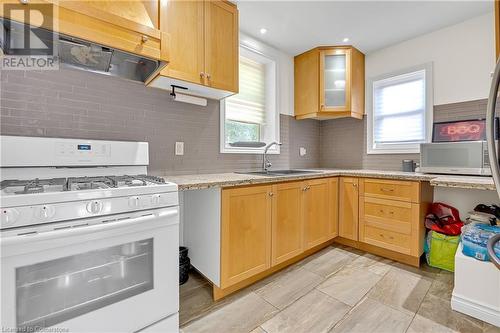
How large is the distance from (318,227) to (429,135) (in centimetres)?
166

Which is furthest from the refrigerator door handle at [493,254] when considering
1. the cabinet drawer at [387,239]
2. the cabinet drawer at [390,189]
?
the cabinet drawer at [387,239]

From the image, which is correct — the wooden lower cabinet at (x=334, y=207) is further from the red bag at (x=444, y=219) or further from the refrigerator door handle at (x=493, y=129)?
the refrigerator door handle at (x=493, y=129)

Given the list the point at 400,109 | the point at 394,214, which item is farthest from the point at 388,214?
the point at 400,109

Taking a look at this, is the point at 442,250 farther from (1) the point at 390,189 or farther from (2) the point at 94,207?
(2) the point at 94,207

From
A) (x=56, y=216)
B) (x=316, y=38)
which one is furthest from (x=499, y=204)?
(x=56, y=216)

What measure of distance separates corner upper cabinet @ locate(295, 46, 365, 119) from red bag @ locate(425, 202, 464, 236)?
1.37 metres

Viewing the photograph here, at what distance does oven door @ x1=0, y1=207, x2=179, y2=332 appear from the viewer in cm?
87

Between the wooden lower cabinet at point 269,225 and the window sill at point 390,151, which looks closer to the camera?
the wooden lower cabinet at point 269,225

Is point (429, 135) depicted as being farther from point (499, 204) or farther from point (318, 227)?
point (318, 227)

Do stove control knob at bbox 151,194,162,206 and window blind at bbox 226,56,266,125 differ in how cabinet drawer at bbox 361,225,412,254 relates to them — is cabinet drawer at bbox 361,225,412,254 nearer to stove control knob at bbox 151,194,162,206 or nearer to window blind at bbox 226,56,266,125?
window blind at bbox 226,56,266,125

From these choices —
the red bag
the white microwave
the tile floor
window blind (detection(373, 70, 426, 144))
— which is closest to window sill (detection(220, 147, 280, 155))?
the tile floor

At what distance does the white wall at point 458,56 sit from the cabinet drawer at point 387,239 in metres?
1.56

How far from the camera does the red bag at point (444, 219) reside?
2.04 m

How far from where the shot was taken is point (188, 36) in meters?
1.72
